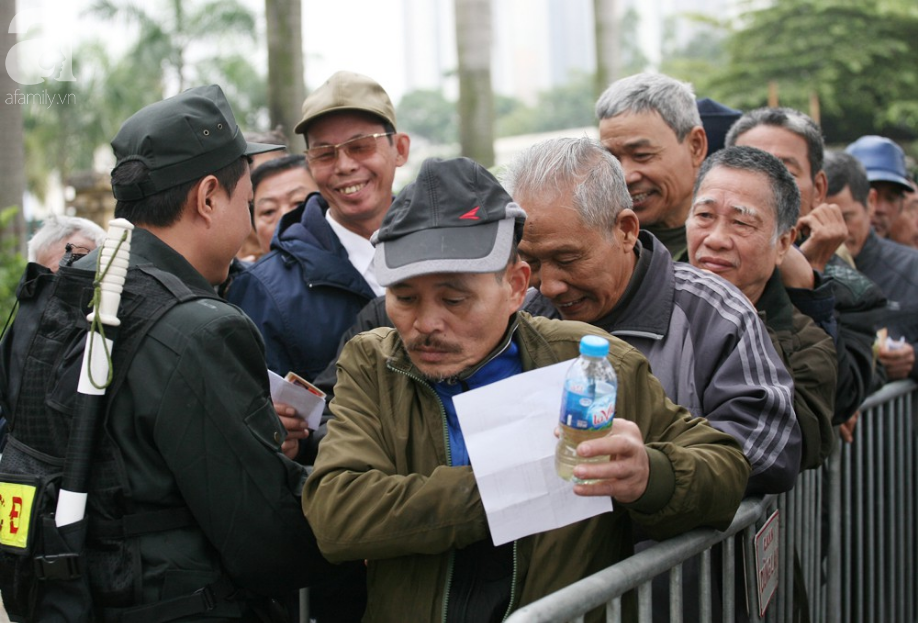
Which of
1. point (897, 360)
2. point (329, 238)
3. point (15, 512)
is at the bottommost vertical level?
point (897, 360)

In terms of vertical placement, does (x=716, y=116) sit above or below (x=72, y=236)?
above

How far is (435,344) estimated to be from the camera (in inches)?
88.4

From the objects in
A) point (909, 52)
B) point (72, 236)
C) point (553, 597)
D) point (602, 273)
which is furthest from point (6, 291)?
point (909, 52)

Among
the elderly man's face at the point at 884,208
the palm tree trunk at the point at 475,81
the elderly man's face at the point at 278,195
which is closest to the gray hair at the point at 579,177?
the elderly man's face at the point at 278,195

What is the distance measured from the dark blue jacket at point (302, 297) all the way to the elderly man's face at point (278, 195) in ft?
3.34

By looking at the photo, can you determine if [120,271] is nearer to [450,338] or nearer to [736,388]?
[450,338]

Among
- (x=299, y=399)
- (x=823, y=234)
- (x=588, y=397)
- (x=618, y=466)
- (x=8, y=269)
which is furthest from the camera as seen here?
(x=8, y=269)

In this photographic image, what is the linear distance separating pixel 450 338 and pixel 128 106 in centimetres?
3341

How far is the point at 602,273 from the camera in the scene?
2.78m

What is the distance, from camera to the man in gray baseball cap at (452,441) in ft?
6.96

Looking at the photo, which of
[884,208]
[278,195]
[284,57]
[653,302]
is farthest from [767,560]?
[284,57]

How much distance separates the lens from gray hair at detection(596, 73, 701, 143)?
12.5ft

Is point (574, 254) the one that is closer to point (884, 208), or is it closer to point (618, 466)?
point (618, 466)

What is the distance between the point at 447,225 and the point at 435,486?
1.96 feet
